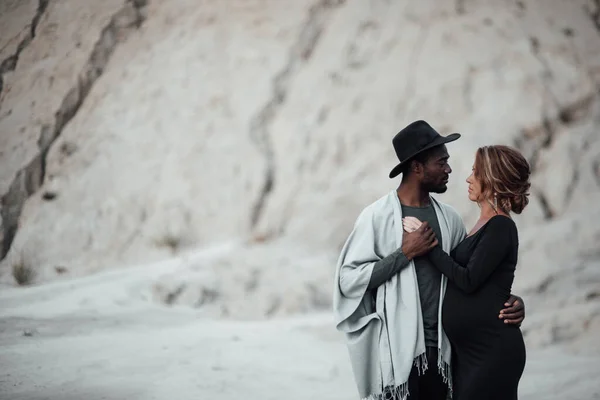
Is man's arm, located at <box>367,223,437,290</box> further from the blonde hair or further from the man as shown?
the blonde hair

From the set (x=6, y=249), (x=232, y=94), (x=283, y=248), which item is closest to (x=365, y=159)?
(x=283, y=248)

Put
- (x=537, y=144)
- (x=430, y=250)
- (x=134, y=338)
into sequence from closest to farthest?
(x=430, y=250)
(x=134, y=338)
(x=537, y=144)

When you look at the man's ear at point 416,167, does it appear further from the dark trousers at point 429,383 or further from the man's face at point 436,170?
the dark trousers at point 429,383

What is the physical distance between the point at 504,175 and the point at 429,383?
2.46ft

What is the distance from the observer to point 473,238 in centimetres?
236

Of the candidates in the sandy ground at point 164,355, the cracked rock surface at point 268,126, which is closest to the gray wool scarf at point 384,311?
the sandy ground at point 164,355

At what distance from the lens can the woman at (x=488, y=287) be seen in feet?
7.50

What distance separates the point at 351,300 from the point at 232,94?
6403mm

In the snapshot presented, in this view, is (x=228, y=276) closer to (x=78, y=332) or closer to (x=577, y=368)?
(x=78, y=332)

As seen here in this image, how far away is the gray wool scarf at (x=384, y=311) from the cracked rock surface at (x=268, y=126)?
4.01 metres

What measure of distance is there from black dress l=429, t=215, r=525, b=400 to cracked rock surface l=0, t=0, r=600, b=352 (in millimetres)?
4099

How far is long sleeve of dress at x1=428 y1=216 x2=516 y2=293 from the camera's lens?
2.27 m

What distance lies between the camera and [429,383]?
241 centimetres

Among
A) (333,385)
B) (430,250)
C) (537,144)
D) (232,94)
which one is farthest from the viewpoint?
(232,94)
